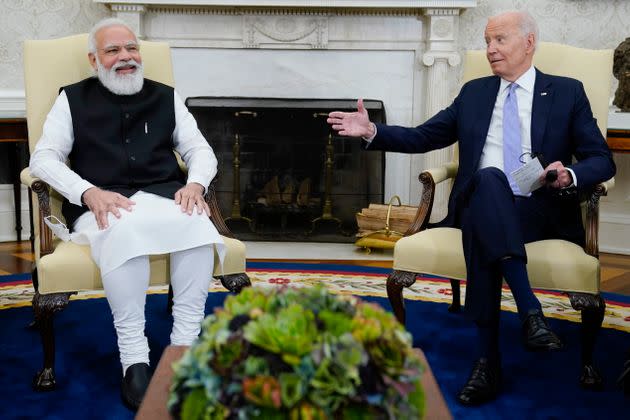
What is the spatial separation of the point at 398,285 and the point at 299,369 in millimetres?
1578

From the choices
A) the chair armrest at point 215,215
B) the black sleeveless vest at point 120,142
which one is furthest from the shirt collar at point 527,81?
the black sleeveless vest at point 120,142

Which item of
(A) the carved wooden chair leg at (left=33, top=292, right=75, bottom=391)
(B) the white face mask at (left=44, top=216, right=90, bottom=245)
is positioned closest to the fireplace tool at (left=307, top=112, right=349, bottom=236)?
(B) the white face mask at (left=44, top=216, right=90, bottom=245)

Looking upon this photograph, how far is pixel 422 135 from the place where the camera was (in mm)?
2932

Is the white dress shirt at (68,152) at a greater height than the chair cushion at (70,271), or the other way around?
the white dress shirt at (68,152)

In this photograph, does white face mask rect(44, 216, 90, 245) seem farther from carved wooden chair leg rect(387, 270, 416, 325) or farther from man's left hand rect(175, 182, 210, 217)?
carved wooden chair leg rect(387, 270, 416, 325)

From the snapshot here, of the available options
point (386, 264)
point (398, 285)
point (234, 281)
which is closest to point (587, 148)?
point (398, 285)

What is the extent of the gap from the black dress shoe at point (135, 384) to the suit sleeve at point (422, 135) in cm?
117

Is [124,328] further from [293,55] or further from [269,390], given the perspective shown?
[293,55]

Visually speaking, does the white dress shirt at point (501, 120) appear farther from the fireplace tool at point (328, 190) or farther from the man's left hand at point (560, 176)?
the fireplace tool at point (328, 190)

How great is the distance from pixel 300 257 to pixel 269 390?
3.49 meters

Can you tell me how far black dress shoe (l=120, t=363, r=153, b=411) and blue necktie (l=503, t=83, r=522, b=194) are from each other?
1.39 metres

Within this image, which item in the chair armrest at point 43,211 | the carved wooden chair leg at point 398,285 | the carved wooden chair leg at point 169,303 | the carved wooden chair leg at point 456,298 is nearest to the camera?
the chair armrest at point 43,211

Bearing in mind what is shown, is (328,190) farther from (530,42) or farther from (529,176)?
(529,176)

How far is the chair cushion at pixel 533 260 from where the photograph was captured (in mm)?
2369
